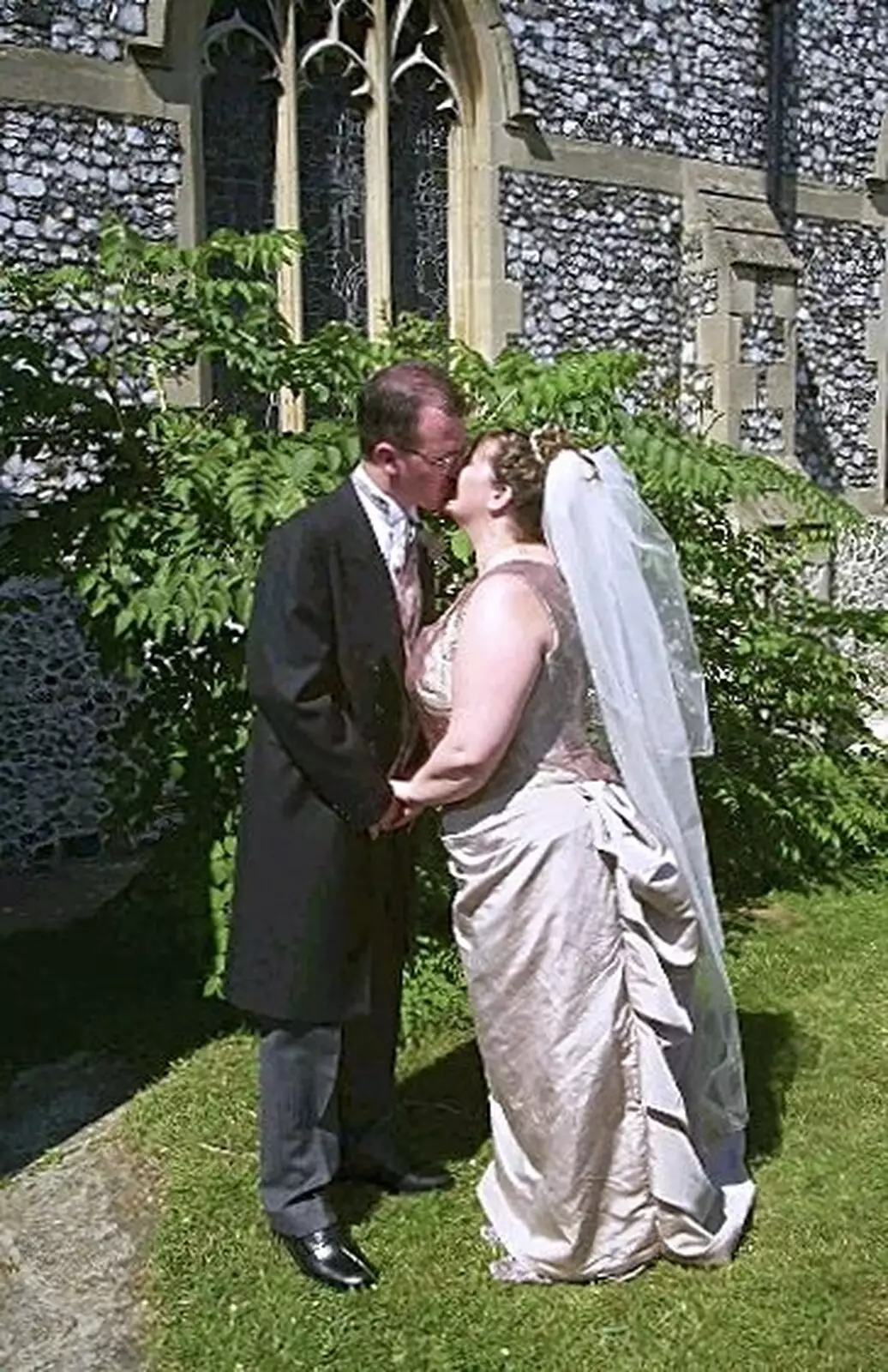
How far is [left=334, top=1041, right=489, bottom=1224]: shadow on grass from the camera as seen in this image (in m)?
3.96

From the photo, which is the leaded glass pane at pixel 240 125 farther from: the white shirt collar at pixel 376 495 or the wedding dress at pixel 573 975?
the wedding dress at pixel 573 975

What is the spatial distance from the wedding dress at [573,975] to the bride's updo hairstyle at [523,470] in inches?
4.7

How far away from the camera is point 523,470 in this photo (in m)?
3.47

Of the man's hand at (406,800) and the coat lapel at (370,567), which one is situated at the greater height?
the coat lapel at (370,567)

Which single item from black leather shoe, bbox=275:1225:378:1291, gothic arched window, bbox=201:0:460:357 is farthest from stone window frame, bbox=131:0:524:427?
black leather shoe, bbox=275:1225:378:1291

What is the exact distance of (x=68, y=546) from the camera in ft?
16.7

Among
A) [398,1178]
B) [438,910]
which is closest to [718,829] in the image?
[438,910]

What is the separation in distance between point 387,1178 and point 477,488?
1.82 metres

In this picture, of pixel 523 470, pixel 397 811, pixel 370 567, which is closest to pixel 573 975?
pixel 397 811

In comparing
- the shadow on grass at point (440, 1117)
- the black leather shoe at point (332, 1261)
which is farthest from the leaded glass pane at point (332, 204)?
the black leather shoe at point (332, 1261)

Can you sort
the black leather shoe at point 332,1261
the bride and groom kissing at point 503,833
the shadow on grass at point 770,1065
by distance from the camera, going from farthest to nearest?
the shadow on grass at point 770,1065, the black leather shoe at point 332,1261, the bride and groom kissing at point 503,833

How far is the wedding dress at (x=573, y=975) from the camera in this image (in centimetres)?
345

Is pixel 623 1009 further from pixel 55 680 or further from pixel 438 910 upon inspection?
pixel 55 680

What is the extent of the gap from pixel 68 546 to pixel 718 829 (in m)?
3.22
